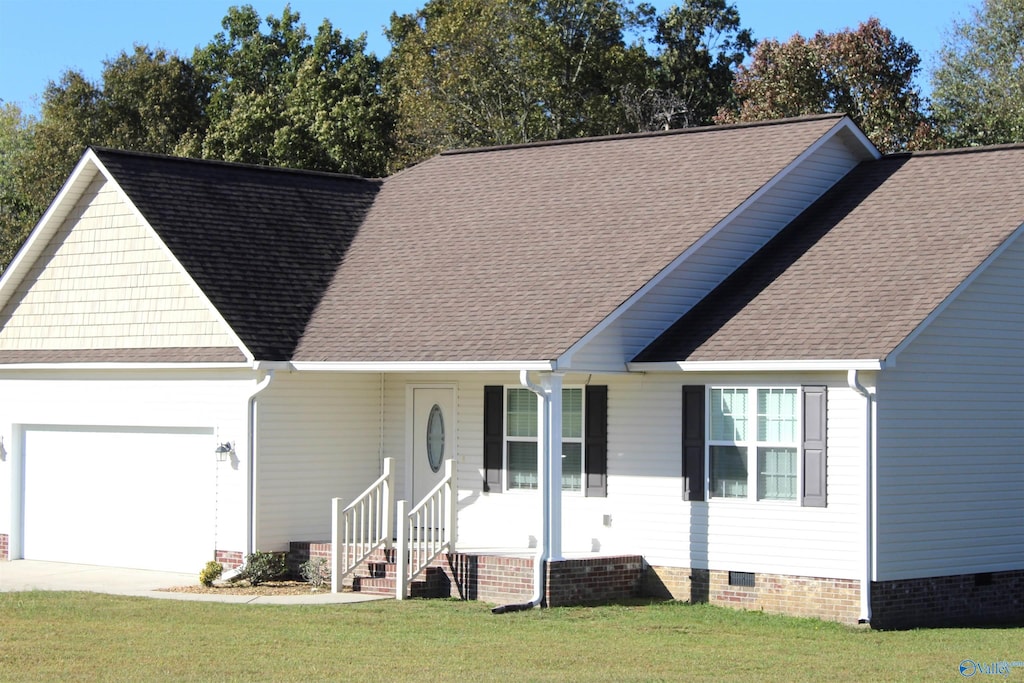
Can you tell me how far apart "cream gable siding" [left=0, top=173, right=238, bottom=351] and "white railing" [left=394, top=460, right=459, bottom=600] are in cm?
362

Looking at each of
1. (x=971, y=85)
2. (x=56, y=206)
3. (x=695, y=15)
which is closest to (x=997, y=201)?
(x=56, y=206)

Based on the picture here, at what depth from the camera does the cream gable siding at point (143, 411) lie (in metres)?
20.6

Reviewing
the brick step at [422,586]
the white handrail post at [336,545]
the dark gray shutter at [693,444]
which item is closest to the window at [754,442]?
the dark gray shutter at [693,444]

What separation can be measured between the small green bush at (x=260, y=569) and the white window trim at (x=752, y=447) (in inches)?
230

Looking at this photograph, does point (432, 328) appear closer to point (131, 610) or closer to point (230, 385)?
point (230, 385)

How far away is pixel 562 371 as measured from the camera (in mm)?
17891

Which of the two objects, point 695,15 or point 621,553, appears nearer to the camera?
point 621,553

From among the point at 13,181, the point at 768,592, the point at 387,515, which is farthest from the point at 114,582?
the point at 13,181

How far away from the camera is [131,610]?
55.7 ft

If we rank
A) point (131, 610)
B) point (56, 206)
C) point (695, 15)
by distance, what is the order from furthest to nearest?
point (695, 15) < point (56, 206) < point (131, 610)

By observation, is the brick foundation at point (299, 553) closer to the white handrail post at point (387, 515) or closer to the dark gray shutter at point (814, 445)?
the white handrail post at point (387, 515)

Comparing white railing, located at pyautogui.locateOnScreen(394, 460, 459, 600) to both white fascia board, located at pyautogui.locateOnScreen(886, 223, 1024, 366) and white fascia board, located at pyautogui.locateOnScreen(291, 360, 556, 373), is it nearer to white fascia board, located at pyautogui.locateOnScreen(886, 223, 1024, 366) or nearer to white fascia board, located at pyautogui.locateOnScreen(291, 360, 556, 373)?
white fascia board, located at pyautogui.locateOnScreen(291, 360, 556, 373)

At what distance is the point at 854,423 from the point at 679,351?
2.44 meters

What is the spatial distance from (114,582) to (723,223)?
927cm
